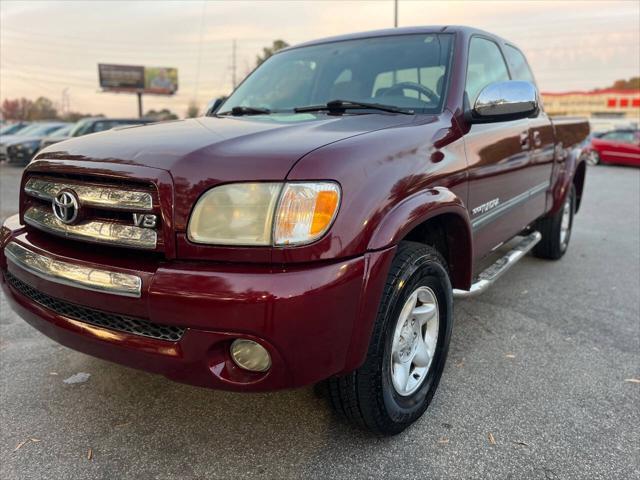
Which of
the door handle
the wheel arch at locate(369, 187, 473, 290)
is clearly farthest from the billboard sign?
the wheel arch at locate(369, 187, 473, 290)

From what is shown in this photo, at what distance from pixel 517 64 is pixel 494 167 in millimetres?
1653

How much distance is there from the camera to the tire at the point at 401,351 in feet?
6.46

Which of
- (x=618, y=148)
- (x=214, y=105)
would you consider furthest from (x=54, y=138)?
(x=618, y=148)

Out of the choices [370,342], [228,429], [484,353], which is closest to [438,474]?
[370,342]

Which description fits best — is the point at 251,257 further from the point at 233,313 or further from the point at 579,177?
the point at 579,177

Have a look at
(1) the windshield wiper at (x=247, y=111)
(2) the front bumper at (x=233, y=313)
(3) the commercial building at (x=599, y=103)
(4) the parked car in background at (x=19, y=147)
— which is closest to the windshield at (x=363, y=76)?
(1) the windshield wiper at (x=247, y=111)

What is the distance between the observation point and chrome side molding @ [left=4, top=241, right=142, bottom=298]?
175 cm

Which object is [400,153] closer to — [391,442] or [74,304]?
[391,442]

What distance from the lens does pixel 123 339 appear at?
1845 millimetres

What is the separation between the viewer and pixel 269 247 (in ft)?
5.53

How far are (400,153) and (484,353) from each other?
1574 millimetres

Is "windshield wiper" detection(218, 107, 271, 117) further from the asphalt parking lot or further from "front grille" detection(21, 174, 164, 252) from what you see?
Answer: the asphalt parking lot

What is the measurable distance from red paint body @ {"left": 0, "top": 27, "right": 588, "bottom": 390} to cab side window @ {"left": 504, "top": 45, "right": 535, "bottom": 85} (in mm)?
2150

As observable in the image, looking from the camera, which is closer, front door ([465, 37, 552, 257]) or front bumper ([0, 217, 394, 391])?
front bumper ([0, 217, 394, 391])
